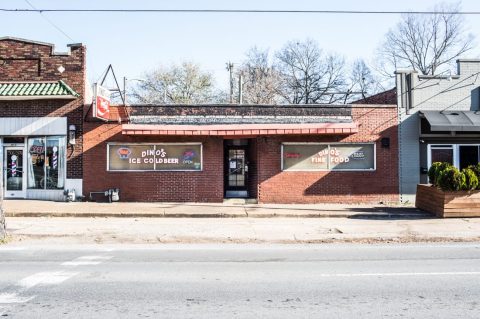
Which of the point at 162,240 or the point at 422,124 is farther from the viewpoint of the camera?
the point at 422,124

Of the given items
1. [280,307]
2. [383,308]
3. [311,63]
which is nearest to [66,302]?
[280,307]

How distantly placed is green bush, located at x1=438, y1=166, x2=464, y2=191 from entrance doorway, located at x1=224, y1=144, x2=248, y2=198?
7.69 meters

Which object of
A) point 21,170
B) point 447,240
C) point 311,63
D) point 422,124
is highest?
point 311,63

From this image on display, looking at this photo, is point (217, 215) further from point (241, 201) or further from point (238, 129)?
point (238, 129)

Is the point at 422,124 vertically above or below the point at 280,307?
above

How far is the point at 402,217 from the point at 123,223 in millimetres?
8682

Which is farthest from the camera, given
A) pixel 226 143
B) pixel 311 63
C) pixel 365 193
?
pixel 311 63

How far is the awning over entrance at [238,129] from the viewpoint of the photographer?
1717 cm

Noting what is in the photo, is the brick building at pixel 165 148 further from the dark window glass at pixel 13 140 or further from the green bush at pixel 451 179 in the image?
the green bush at pixel 451 179

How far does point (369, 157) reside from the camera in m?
18.4

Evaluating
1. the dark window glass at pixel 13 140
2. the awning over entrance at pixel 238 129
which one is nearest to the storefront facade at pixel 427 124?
the awning over entrance at pixel 238 129

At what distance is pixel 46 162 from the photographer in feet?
59.6

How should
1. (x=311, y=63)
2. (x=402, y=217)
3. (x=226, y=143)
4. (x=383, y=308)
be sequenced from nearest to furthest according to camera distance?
(x=383, y=308) → (x=402, y=217) → (x=226, y=143) → (x=311, y=63)

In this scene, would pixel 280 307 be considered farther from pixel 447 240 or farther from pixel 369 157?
pixel 369 157
